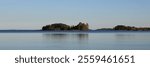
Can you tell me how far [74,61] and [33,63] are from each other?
1172 millimetres

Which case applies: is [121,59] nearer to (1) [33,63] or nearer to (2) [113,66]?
(2) [113,66]

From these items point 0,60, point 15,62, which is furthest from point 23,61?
point 0,60

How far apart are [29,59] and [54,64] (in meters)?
1.02

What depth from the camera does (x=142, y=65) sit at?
1085 centimetres

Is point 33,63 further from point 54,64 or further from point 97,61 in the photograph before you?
point 97,61

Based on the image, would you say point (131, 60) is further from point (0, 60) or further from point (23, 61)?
point (0, 60)

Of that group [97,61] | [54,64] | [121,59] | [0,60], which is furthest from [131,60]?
[0,60]

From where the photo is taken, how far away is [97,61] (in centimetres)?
1059

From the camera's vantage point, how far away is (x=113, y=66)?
10.5 metres

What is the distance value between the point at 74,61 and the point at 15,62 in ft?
5.51

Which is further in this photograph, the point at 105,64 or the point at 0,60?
the point at 0,60

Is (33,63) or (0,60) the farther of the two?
(0,60)

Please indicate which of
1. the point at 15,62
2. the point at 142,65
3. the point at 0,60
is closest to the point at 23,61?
the point at 15,62

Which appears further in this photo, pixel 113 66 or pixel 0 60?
pixel 0 60
